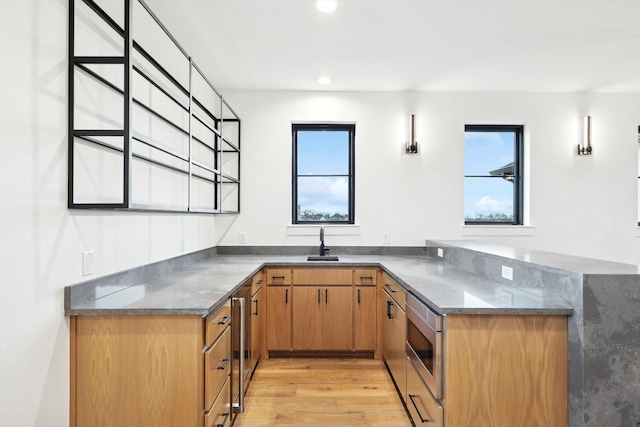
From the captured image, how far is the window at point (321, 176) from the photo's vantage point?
3.87 meters

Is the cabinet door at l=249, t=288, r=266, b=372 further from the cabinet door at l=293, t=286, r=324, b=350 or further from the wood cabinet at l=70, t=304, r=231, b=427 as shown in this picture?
the wood cabinet at l=70, t=304, r=231, b=427

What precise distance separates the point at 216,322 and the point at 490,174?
3.38 m

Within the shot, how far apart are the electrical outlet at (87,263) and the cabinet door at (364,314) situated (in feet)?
6.91

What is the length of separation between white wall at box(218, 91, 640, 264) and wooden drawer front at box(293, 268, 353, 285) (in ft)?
1.94

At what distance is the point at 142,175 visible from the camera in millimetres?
2203

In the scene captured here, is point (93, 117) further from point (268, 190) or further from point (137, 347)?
point (268, 190)

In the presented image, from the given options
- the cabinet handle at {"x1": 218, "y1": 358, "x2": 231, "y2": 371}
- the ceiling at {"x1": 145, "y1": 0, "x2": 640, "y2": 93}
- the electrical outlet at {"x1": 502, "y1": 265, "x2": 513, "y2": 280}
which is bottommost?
the cabinet handle at {"x1": 218, "y1": 358, "x2": 231, "y2": 371}

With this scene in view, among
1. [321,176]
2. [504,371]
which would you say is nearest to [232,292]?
[504,371]

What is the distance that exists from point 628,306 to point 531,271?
45cm

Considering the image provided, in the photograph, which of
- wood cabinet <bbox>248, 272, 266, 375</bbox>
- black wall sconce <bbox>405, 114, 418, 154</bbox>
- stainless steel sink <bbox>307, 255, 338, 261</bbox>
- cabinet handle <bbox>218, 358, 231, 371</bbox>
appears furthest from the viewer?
black wall sconce <bbox>405, 114, 418, 154</bbox>

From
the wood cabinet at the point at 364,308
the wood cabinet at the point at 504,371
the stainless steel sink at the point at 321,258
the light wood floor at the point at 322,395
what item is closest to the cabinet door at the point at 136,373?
the light wood floor at the point at 322,395

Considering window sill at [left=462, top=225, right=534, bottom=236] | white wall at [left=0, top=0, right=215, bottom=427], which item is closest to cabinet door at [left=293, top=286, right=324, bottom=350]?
window sill at [left=462, top=225, right=534, bottom=236]

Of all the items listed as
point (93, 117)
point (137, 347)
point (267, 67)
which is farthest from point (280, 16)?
point (137, 347)

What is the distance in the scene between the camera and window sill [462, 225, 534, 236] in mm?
3734
